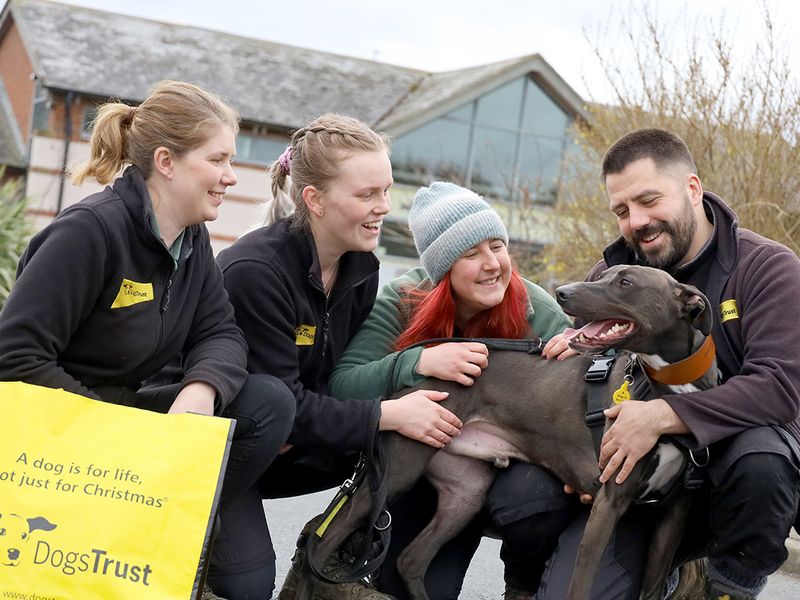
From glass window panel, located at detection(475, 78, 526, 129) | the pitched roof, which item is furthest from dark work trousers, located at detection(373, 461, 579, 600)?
glass window panel, located at detection(475, 78, 526, 129)

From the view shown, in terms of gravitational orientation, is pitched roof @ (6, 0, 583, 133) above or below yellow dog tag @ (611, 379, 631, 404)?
above

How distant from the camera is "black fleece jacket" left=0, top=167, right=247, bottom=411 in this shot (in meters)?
3.10

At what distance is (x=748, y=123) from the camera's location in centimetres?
923

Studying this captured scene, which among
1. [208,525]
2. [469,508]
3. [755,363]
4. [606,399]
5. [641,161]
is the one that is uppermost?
[641,161]

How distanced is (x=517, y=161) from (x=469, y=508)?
64.6ft

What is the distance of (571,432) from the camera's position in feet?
12.6

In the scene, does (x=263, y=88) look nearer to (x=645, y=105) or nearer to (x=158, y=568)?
(x=645, y=105)

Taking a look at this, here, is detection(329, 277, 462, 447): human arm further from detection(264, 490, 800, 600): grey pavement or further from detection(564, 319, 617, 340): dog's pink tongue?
detection(264, 490, 800, 600): grey pavement

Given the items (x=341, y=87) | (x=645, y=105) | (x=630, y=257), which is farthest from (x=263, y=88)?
(x=630, y=257)

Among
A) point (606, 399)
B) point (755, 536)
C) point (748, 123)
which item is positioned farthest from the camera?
point (748, 123)

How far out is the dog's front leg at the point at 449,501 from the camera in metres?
3.94

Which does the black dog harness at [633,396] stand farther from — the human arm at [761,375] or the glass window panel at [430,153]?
the glass window panel at [430,153]

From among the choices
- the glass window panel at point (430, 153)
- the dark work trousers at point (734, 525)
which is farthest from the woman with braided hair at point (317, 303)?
the glass window panel at point (430, 153)

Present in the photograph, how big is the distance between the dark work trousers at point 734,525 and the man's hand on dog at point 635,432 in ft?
Result: 0.70
